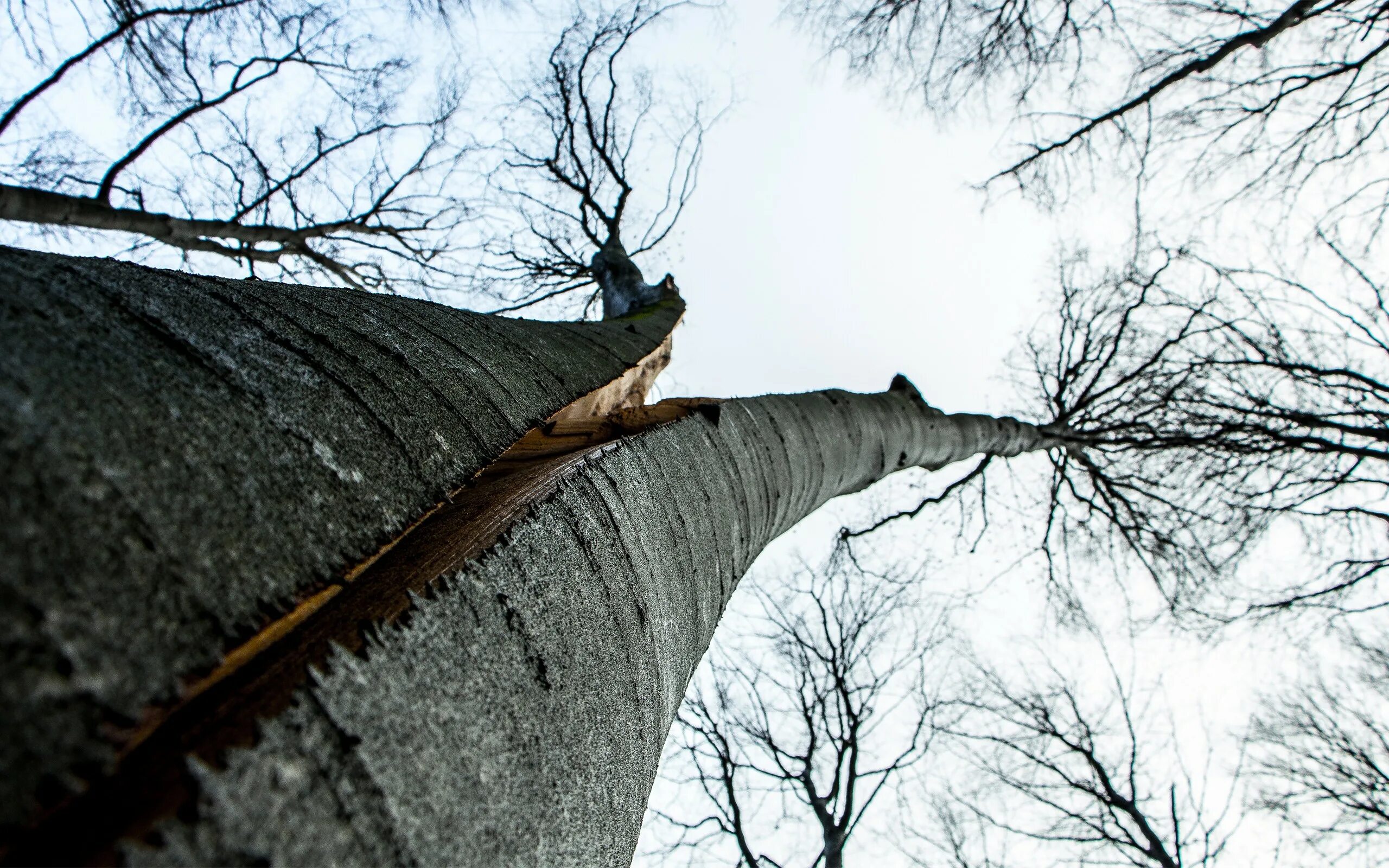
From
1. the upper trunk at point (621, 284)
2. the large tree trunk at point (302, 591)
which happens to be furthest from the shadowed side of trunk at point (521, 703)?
A: the upper trunk at point (621, 284)

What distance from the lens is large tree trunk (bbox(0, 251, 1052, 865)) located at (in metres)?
0.29

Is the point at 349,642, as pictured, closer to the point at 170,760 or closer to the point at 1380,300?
the point at 170,760

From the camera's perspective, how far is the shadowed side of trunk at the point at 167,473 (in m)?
0.28

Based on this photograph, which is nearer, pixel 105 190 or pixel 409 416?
pixel 409 416

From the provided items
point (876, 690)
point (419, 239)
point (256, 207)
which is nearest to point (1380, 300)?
point (876, 690)

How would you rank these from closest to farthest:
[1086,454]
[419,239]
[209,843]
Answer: [209,843] → [1086,454] → [419,239]

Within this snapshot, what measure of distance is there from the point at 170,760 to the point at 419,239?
6.63 m

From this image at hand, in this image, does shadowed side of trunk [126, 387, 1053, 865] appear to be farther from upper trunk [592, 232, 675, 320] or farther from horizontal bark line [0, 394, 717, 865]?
upper trunk [592, 232, 675, 320]

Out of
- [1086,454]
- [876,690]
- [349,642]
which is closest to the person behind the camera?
[349,642]

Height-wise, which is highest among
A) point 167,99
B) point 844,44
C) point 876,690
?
point 844,44

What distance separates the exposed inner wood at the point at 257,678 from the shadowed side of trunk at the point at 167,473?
0.02 meters

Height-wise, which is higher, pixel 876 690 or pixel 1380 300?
pixel 1380 300

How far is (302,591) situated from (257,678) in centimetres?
5

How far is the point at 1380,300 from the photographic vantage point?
3.65 meters
